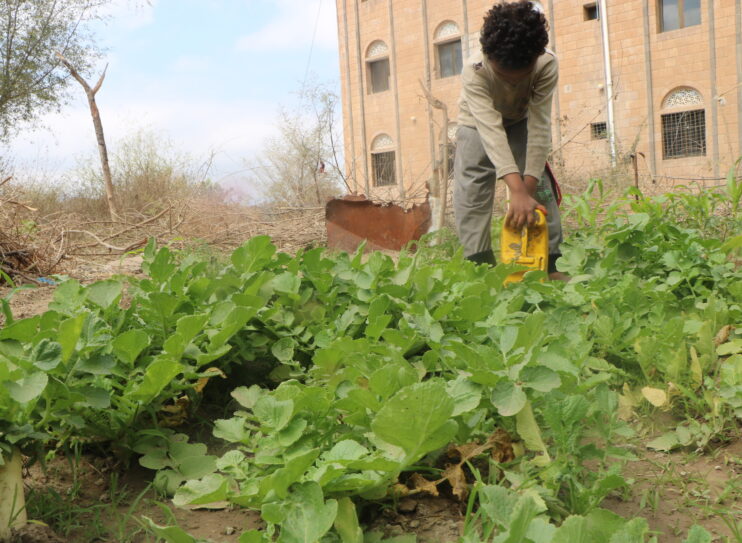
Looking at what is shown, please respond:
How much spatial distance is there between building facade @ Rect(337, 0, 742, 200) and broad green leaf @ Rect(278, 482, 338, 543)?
42.6 ft

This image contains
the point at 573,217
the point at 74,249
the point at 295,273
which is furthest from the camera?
the point at 573,217

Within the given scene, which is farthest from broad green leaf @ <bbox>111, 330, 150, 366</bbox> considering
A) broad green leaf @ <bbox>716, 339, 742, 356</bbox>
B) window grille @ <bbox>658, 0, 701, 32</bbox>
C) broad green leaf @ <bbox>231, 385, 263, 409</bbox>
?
window grille @ <bbox>658, 0, 701, 32</bbox>

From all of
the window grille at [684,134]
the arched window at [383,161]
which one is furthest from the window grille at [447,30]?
the window grille at [684,134]

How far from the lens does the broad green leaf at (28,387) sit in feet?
3.96

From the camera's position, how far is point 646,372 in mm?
2129

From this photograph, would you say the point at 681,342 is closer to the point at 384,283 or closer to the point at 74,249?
the point at 384,283

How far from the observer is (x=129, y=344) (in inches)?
63.1

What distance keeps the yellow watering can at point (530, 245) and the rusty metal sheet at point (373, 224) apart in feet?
7.10

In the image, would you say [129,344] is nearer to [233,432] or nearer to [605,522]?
[233,432]

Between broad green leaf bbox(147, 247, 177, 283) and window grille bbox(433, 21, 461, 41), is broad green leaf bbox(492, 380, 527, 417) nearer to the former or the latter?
broad green leaf bbox(147, 247, 177, 283)

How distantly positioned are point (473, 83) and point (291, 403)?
2.81 meters

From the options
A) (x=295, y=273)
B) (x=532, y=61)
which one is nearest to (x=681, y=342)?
(x=295, y=273)

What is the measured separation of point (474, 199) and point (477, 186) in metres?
0.08

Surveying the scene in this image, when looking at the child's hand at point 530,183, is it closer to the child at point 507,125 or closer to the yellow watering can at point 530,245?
the child at point 507,125
